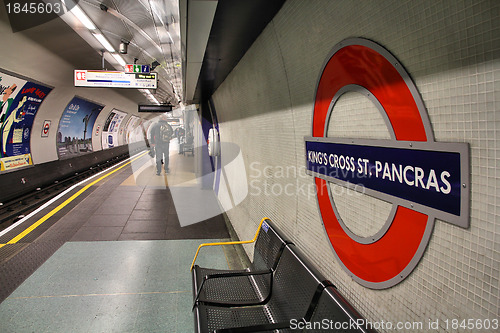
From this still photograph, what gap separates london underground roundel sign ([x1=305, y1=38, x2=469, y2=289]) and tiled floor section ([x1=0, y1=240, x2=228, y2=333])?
192cm

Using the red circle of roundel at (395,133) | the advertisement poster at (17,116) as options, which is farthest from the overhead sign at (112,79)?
the red circle of roundel at (395,133)

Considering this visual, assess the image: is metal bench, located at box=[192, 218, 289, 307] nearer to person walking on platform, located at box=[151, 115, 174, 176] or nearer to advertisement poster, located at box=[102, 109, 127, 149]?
person walking on platform, located at box=[151, 115, 174, 176]

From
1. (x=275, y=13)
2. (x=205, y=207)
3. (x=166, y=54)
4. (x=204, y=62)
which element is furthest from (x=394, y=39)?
(x=166, y=54)

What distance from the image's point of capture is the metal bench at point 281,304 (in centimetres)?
147

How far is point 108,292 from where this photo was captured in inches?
122

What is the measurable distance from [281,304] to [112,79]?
6889mm

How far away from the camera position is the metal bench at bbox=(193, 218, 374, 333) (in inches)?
57.9

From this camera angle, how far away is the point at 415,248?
1.17m

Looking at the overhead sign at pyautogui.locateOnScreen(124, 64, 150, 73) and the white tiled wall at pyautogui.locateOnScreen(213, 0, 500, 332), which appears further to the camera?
the overhead sign at pyautogui.locateOnScreen(124, 64, 150, 73)

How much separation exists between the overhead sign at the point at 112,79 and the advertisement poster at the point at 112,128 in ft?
27.2

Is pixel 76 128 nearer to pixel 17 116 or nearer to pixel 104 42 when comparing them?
pixel 17 116

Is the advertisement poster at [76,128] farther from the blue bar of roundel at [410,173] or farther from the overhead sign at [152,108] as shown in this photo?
the blue bar of roundel at [410,173]

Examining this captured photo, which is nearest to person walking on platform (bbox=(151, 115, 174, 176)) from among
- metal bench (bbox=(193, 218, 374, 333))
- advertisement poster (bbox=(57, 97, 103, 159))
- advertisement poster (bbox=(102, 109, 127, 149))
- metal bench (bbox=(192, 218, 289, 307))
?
advertisement poster (bbox=(57, 97, 103, 159))

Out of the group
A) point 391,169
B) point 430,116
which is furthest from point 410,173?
point 430,116
